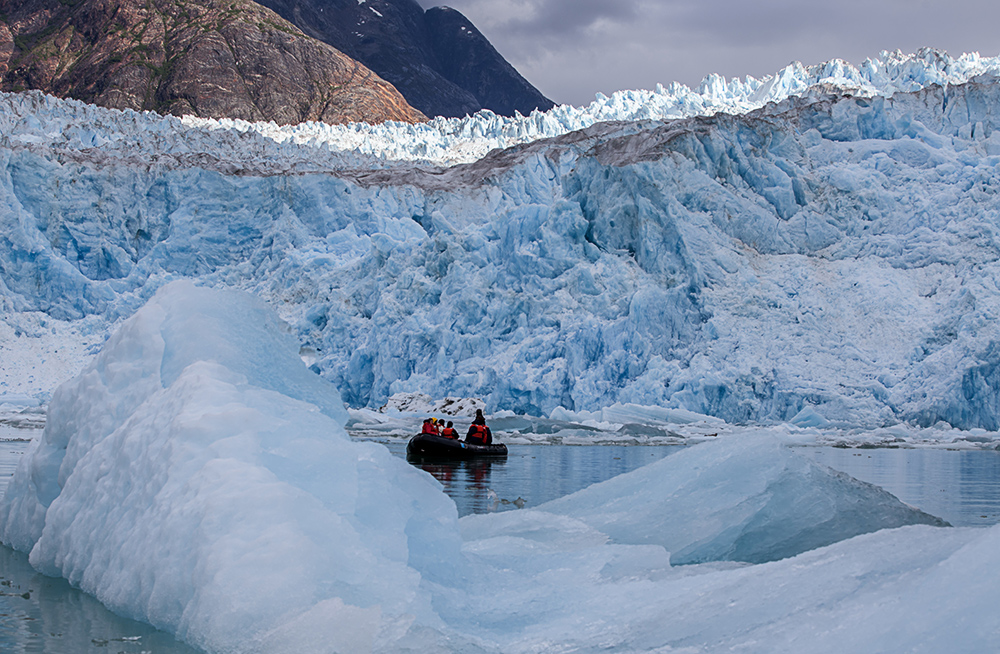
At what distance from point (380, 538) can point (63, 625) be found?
1.41 meters

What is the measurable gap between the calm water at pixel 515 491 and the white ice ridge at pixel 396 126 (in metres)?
15.6

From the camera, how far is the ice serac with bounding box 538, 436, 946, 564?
432 centimetres

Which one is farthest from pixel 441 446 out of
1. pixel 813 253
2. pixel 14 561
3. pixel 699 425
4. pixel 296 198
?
pixel 296 198

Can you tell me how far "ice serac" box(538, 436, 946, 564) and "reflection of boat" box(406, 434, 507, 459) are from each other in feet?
25.8

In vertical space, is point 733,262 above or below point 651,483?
above

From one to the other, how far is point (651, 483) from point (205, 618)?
9.71 feet

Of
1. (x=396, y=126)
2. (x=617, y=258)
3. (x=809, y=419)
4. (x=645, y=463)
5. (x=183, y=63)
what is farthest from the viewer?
(x=183, y=63)

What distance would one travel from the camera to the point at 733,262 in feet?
61.5

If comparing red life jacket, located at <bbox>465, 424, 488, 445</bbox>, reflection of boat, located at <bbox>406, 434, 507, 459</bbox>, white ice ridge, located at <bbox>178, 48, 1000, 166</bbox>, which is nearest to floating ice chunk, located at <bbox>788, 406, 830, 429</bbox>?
red life jacket, located at <bbox>465, 424, 488, 445</bbox>

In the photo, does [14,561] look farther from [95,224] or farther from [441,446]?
[95,224]

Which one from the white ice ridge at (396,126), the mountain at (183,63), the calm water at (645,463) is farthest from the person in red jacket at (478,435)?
the mountain at (183,63)

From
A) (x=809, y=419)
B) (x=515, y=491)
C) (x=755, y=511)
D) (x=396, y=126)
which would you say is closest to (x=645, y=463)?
(x=515, y=491)

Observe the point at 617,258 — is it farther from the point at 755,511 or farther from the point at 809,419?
the point at 755,511

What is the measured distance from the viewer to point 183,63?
4288 cm
